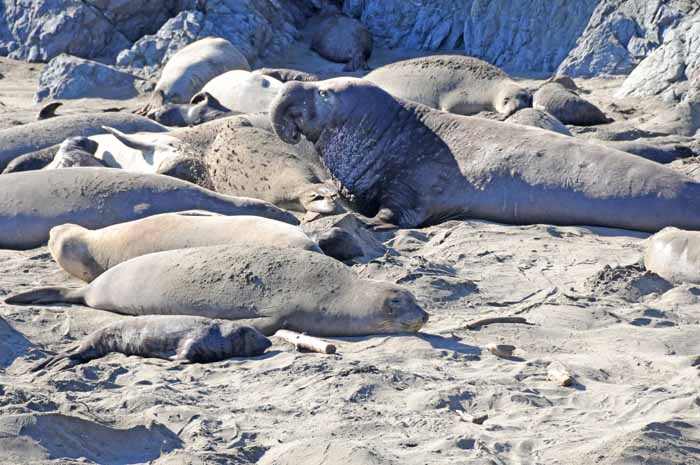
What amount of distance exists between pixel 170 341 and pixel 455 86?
691 centimetres

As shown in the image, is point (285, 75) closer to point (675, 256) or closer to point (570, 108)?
point (570, 108)

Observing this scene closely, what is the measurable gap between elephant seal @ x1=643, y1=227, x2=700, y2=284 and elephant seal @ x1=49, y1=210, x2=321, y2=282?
1.71m

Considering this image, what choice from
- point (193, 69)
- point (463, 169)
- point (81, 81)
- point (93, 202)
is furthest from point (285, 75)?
point (93, 202)

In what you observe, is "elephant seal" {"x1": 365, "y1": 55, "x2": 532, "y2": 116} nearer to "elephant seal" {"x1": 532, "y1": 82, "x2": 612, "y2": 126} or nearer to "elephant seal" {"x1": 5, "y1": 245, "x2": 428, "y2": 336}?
"elephant seal" {"x1": 532, "y1": 82, "x2": 612, "y2": 126}

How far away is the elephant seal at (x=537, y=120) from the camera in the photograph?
9521 mm

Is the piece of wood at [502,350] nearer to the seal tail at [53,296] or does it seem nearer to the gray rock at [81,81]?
the seal tail at [53,296]

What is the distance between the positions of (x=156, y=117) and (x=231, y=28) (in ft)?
15.6

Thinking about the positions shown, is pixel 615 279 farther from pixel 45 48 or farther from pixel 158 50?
pixel 45 48

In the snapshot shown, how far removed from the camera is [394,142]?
26.9ft

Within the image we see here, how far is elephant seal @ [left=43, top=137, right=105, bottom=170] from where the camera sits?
27.2 feet

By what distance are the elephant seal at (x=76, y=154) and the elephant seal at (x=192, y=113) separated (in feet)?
5.77

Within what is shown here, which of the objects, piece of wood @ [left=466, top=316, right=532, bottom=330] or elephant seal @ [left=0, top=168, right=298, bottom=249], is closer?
piece of wood @ [left=466, top=316, right=532, bottom=330]

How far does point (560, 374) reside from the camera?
452 cm

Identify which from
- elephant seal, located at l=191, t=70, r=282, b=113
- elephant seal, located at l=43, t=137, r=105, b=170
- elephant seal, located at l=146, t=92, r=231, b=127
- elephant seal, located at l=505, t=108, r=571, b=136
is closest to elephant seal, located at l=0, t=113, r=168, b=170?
elephant seal, located at l=146, t=92, r=231, b=127
